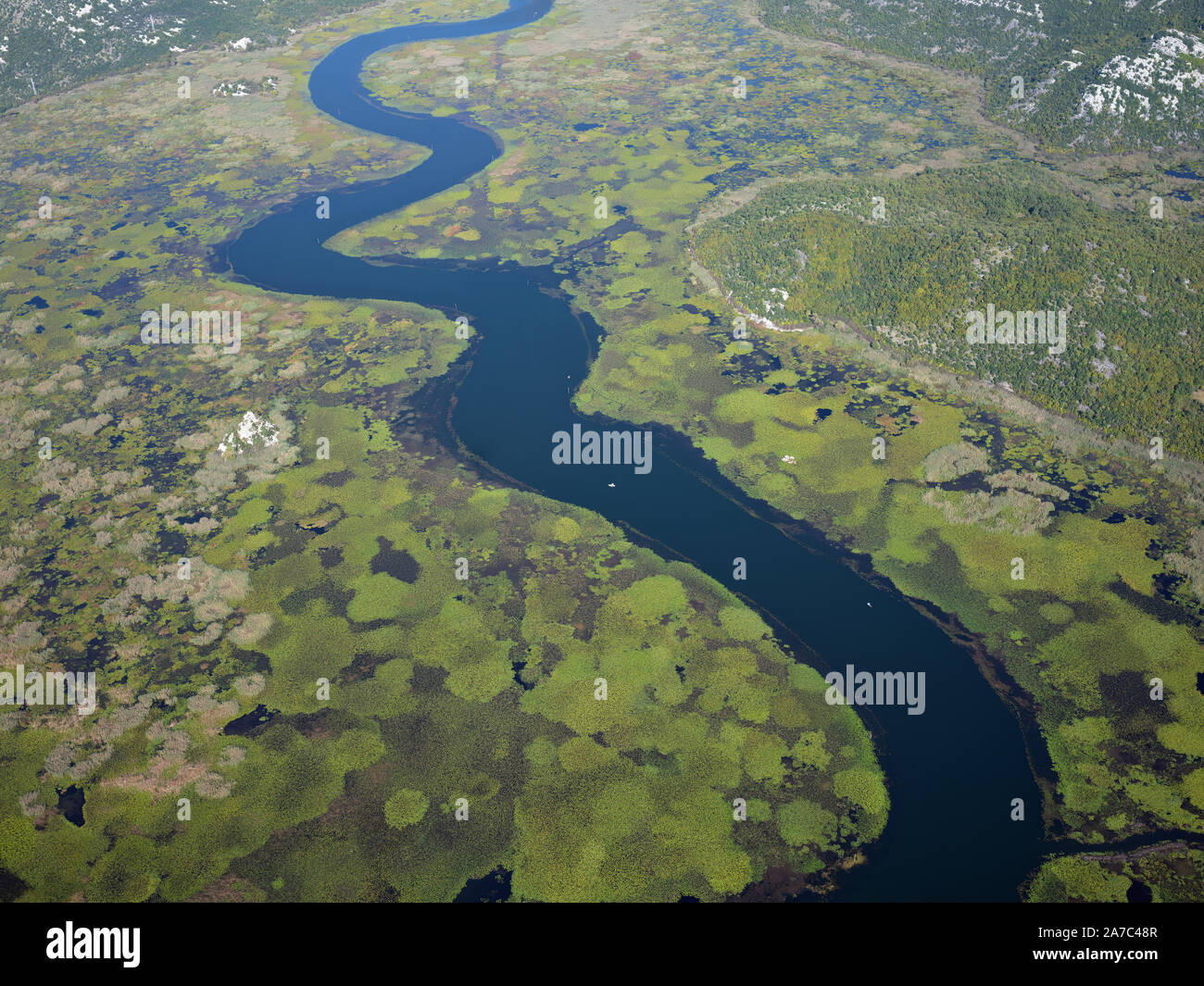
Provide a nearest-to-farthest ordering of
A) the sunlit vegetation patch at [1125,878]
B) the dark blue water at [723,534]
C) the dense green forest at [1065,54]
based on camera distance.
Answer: the sunlit vegetation patch at [1125,878], the dark blue water at [723,534], the dense green forest at [1065,54]

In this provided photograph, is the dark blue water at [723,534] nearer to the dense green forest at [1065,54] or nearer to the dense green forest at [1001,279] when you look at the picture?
the dense green forest at [1001,279]

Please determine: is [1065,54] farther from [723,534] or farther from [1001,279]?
[723,534]

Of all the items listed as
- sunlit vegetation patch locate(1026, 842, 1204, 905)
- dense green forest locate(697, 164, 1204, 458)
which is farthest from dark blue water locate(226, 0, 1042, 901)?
dense green forest locate(697, 164, 1204, 458)

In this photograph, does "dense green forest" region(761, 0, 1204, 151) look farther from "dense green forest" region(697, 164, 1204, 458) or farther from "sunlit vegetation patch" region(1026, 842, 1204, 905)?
"sunlit vegetation patch" region(1026, 842, 1204, 905)

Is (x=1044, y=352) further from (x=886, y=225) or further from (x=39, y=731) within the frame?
(x=39, y=731)

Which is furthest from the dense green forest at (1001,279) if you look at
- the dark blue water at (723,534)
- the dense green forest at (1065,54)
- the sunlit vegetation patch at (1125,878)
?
the sunlit vegetation patch at (1125,878)

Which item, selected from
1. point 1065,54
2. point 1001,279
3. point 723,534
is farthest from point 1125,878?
point 1065,54
